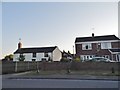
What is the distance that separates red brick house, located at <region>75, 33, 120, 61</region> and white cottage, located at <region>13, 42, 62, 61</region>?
16698mm

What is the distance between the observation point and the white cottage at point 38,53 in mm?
72000

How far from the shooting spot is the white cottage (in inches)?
2835

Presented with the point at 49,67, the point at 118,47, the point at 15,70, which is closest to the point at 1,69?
the point at 15,70

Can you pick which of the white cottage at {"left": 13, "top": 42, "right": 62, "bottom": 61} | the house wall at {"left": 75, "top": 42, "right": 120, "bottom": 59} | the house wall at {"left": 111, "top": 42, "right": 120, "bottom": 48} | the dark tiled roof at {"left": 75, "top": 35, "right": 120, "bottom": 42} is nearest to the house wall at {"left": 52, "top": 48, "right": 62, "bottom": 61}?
the white cottage at {"left": 13, "top": 42, "right": 62, "bottom": 61}

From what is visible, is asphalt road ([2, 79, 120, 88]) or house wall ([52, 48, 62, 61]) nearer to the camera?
asphalt road ([2, 79, 120, 88])

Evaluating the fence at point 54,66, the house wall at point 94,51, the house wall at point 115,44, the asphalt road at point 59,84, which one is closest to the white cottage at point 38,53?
the house wall at point 94,51

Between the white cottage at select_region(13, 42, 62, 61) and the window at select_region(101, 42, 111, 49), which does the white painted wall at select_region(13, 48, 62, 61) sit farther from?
the window at select_region(101, 42, 111, 49)

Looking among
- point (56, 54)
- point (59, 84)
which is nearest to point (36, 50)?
point (56, 54)

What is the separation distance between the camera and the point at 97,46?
54781 millimetres

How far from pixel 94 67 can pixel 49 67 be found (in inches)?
276

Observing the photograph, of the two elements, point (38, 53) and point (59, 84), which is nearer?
point (59, 84)

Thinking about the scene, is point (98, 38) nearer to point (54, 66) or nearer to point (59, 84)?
point (54, 66)

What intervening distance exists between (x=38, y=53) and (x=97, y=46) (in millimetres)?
23633

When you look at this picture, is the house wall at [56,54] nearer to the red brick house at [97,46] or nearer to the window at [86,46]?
the red brick house at [97,46]
